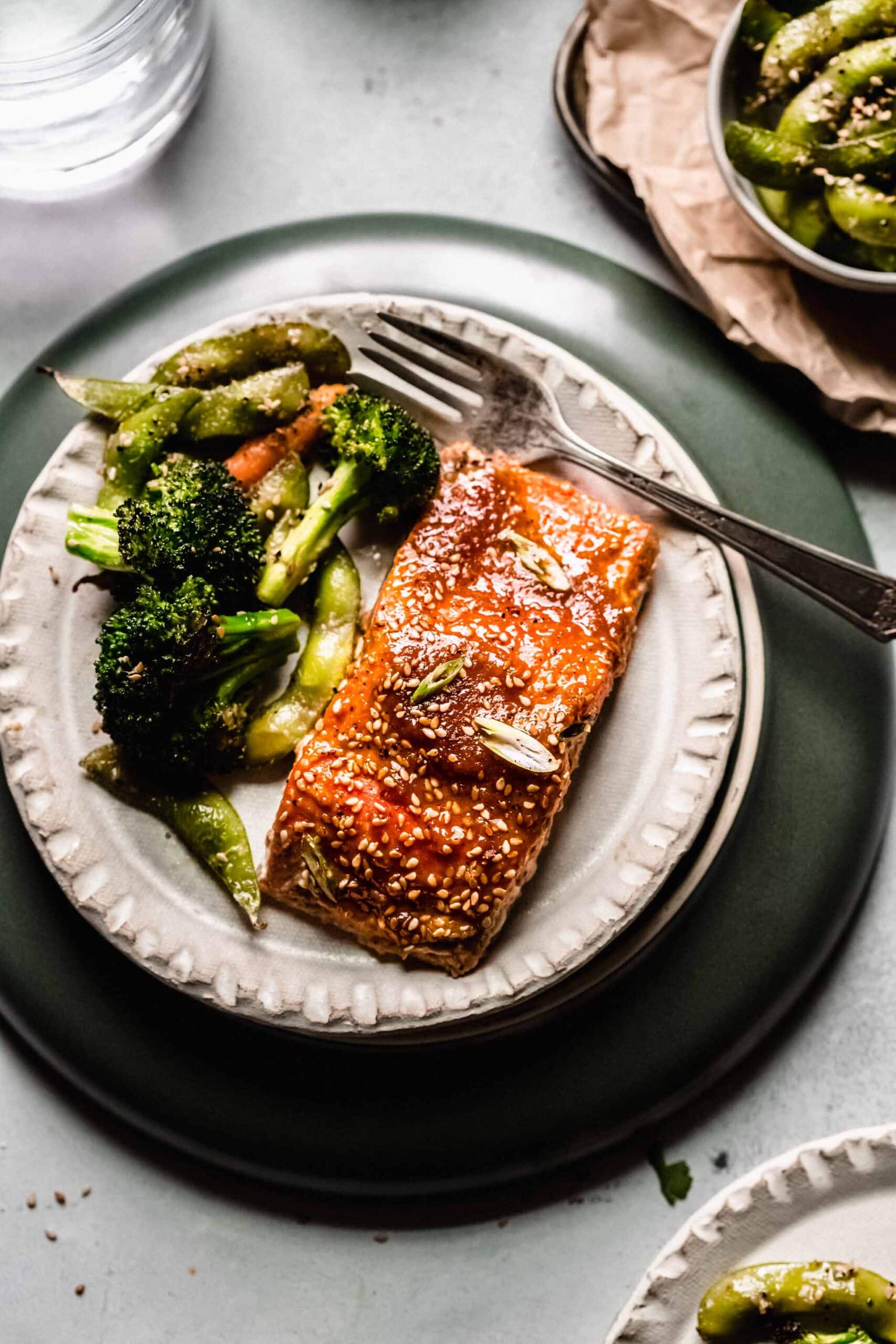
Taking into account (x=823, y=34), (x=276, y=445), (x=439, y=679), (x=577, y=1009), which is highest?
(x=823, y=34)

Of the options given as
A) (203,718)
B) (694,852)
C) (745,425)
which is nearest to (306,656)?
(203,718)

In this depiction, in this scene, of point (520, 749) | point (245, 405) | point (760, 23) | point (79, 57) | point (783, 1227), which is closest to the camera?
point (520, 749)

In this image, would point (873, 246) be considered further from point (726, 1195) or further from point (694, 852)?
point (726, 1195)

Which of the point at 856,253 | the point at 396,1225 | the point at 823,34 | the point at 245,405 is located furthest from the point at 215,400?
the point at 396,1225

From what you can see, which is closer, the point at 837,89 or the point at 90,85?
the point at 837,89

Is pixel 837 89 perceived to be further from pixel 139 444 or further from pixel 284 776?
pixel 284 776

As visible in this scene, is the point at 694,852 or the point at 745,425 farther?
the point at 745,425

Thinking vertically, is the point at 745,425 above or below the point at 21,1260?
above

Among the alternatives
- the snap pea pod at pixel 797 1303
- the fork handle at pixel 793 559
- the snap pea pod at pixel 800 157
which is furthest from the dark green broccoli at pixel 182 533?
the snap pea pod at pixel 797 1303

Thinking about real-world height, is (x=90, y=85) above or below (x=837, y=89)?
above
